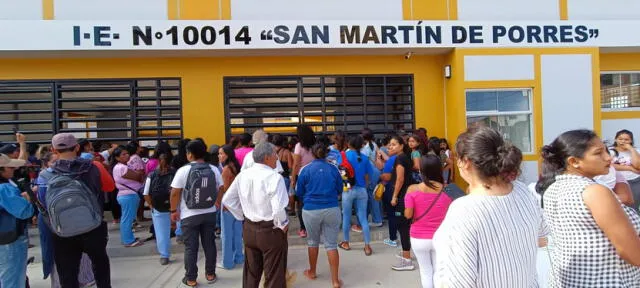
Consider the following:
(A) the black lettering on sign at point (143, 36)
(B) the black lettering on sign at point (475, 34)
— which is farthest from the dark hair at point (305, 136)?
(B) the black lettering on sign at point (475, 34)

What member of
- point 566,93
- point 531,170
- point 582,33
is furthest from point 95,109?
point 582,33

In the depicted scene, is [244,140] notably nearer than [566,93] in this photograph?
Yes

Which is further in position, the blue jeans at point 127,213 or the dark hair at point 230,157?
the blue jeans at point 127,213

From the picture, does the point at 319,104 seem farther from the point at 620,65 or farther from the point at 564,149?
the point at 620,65

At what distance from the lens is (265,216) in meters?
3.41

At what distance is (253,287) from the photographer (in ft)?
11.5

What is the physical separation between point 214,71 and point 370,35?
3.25m

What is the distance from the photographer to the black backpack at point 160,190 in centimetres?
474

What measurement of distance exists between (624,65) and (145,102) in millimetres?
10596

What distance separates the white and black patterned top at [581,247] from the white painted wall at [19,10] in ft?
29.1

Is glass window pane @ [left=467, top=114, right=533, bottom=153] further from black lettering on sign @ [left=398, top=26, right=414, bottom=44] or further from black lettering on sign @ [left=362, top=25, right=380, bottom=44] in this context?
black lettering on sign @ [left=362, top=25, right=380, bottom=44]

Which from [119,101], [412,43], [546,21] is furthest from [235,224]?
[546,21]

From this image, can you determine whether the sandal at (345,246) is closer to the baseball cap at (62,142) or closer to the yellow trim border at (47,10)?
the baseball cap at (62,142)

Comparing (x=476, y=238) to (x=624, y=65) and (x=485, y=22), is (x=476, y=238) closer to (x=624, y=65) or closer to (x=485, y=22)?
(x=485, y=22)
